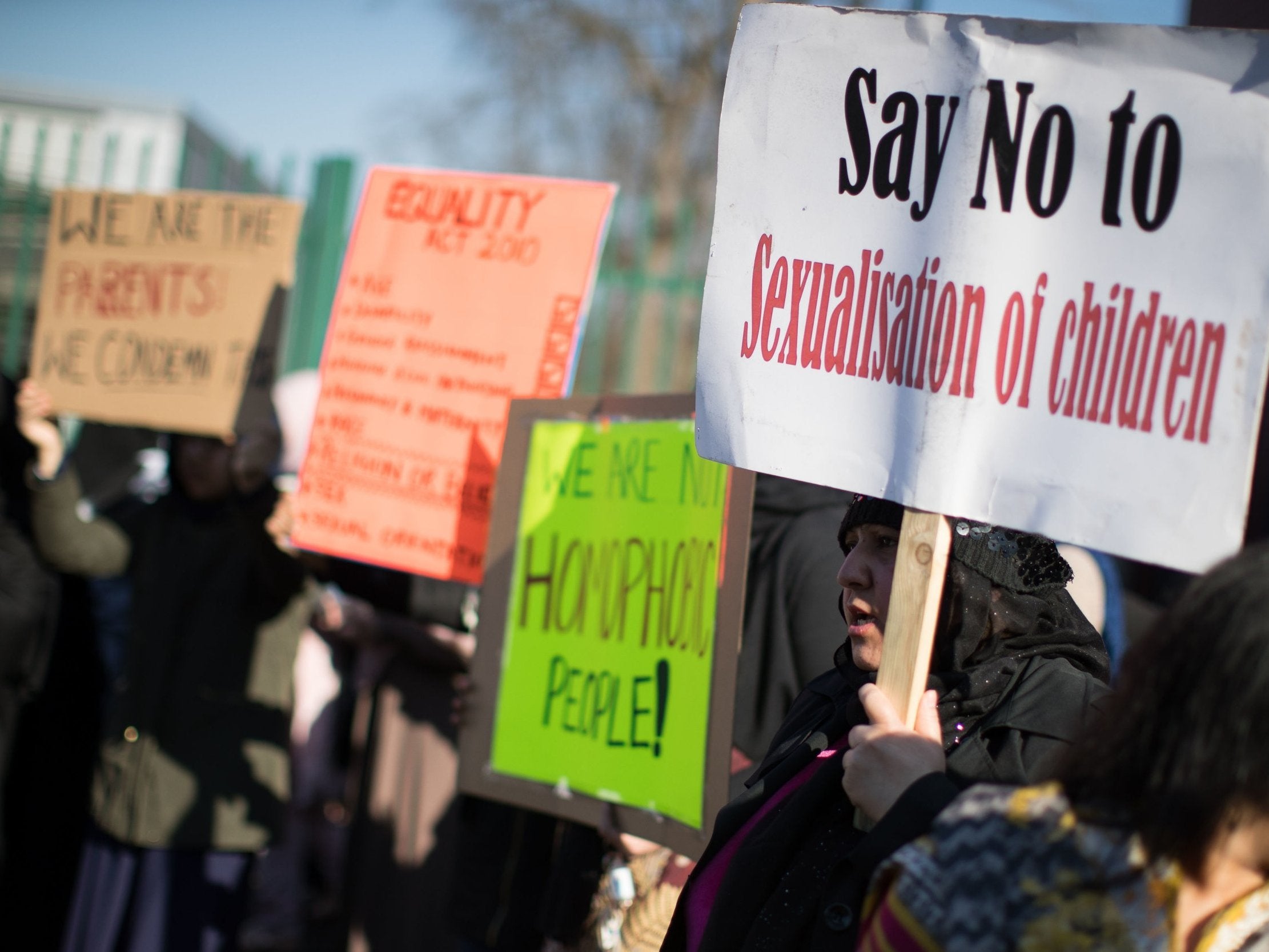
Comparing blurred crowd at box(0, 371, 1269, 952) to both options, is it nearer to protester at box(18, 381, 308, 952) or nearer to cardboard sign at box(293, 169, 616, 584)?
protester at box(18, 381, 308, 952)

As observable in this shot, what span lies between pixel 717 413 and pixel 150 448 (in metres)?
4.13

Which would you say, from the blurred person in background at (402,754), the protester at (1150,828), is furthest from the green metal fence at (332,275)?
the protester at (1150,828)

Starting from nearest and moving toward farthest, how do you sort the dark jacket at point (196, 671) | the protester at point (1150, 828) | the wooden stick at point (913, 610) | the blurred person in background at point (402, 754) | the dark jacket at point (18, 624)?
the protester at point (1150, 828) < the wooden stick at point (913, 610) < the dark jacket at point (196, 671) < the dark jacket at point (18, 624) < the blurred person in background at point (402, 754)

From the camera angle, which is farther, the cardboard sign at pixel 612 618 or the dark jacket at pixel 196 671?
the dark jacket at pixel 196 671

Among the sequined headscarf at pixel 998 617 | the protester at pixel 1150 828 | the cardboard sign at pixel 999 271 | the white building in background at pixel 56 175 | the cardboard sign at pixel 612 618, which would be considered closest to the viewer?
the protester at pixel 1150 828

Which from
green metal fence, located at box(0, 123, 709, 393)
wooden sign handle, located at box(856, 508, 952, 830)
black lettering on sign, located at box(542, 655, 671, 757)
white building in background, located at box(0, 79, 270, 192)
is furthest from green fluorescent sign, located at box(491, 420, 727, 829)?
white building in background, located at box(0, 79, 270, 192)

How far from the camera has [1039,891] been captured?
1100 millimetres

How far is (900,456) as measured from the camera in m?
1.64

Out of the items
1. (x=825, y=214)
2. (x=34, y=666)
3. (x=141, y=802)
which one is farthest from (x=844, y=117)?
(x=34, y=666)

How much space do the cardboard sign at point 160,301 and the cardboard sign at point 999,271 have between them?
7.62ft

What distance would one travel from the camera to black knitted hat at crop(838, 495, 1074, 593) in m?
1.75

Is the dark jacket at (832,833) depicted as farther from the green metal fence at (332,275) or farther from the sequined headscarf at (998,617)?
the green metal fence at (332,275)

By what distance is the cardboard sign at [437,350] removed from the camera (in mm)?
3186

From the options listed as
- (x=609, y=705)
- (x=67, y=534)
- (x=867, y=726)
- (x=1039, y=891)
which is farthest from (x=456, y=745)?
(x=1039, y=891)
